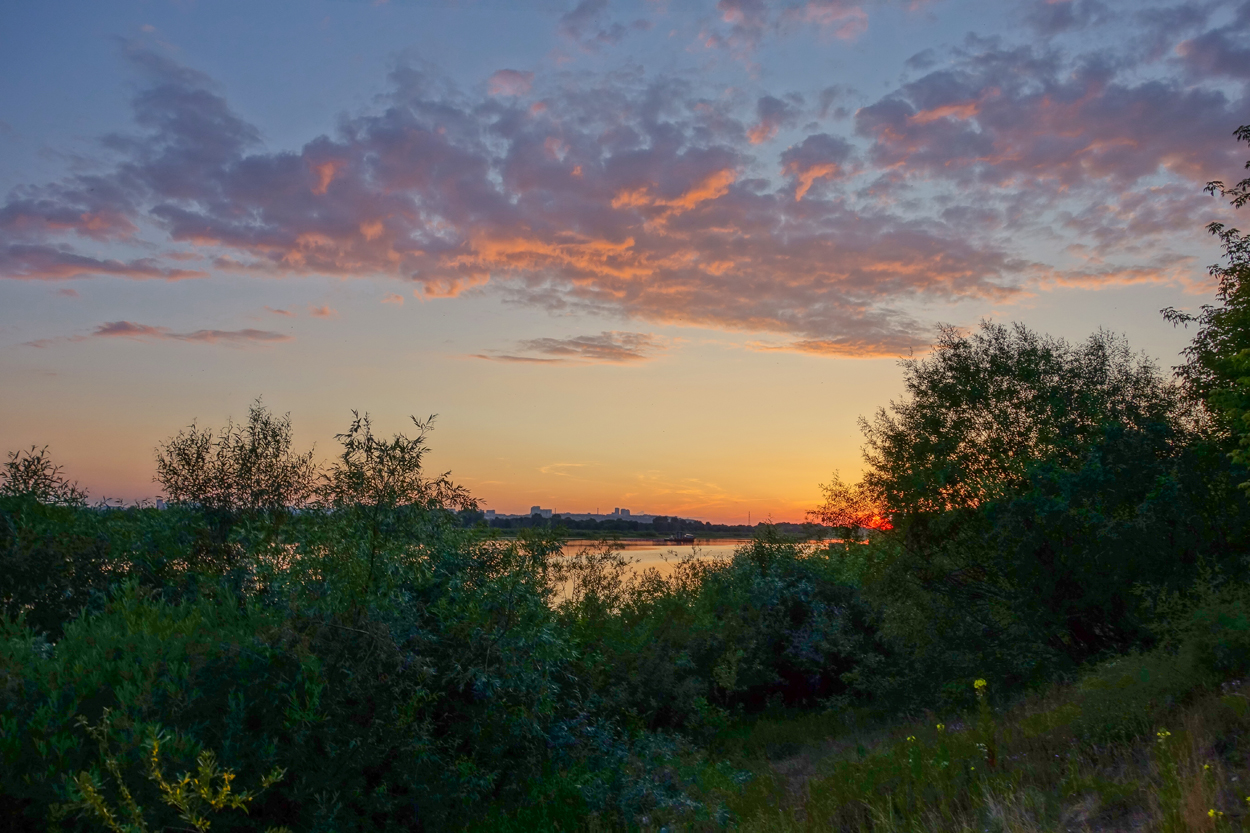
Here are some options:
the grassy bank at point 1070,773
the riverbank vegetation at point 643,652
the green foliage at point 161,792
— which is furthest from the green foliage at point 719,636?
the green foliage at point 161,792

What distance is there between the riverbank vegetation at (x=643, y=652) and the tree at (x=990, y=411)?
163 mm

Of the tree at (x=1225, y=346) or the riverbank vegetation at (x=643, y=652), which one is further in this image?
the tree at (x=1225, y=346)

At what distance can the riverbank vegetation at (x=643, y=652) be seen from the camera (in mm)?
8117

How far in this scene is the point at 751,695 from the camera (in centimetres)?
2523

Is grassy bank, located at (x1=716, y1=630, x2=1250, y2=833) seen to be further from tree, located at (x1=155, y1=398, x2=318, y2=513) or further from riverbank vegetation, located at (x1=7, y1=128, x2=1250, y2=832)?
tree, located at (x1=155, y1=398, x2=318, y2=513)

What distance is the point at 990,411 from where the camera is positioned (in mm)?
27312

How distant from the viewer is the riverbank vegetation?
8.12 m

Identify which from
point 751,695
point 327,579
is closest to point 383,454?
point 327,579

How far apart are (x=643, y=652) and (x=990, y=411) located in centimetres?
1555

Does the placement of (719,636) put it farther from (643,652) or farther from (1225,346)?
(1225,346)

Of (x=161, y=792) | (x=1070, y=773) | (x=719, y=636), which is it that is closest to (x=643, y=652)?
(x=719, y=636)

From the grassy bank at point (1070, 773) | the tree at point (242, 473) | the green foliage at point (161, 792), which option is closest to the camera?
the green foliage at point (161, 792)

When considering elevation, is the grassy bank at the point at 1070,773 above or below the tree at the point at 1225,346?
below

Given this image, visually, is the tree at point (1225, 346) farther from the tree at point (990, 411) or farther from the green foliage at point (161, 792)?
the green foliage at point (161, 792)
